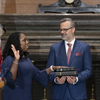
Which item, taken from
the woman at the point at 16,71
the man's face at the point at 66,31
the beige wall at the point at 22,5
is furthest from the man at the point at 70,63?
the beige wall at the point at 22,5

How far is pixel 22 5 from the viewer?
3562 millimetres

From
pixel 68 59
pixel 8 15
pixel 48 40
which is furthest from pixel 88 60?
Result: pixel 8 15

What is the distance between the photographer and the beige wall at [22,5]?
3.54m

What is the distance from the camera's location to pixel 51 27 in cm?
331

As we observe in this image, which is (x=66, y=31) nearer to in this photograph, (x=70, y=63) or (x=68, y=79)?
(x=70, y=63)

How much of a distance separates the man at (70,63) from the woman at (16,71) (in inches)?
6.2

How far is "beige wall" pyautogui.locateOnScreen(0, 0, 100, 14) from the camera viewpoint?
3.54 metres

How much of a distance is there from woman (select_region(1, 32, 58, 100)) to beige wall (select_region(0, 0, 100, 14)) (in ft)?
4.36

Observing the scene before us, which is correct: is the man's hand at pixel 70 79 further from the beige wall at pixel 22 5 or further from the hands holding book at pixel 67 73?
the beige wall at pixel 22 5

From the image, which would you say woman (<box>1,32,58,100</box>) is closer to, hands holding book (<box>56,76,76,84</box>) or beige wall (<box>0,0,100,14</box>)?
hands holding book (<box>56,76,76,84</box>)

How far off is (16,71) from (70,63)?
627 millimetres

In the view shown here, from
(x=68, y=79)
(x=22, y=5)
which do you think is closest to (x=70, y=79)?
(x=68, y=79)

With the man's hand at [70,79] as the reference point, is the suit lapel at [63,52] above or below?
above

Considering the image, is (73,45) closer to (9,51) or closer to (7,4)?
(9,51)
